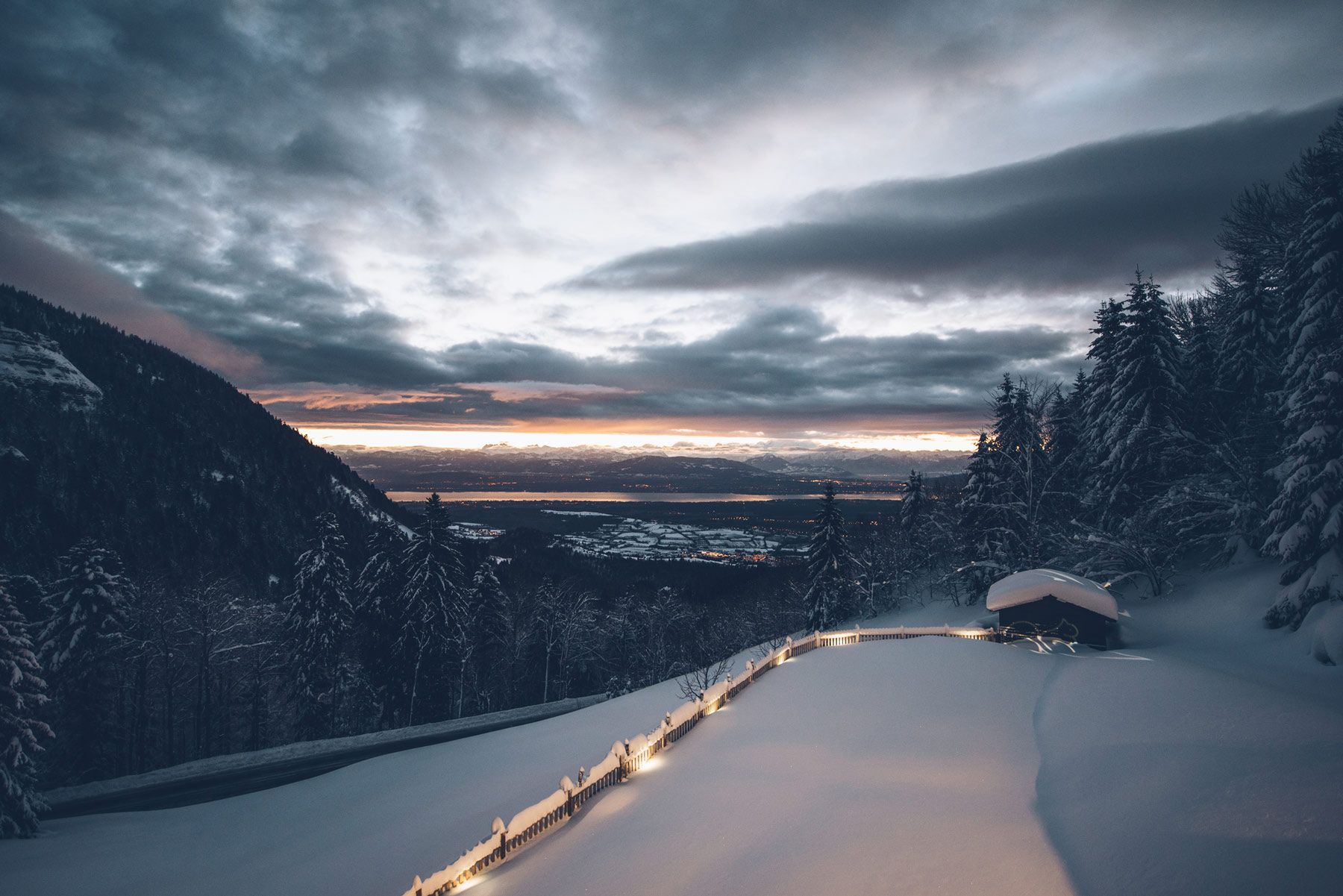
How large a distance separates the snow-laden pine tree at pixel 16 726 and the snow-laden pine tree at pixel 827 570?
39771 mm

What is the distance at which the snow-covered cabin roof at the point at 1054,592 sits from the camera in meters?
22.2

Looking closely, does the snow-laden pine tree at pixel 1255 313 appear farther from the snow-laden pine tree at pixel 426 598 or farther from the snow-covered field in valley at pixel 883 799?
the snow-laden pine tree at pixel 426 598

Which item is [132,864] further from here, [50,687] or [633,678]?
[633,678]

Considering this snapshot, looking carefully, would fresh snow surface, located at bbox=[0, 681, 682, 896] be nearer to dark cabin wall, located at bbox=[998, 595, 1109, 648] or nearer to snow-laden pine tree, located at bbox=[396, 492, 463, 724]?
snow-laden pine tree, located at bbox=[396, 492, 463, 724]

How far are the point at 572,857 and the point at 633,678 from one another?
141ft

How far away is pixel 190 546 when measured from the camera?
7606 centimetres

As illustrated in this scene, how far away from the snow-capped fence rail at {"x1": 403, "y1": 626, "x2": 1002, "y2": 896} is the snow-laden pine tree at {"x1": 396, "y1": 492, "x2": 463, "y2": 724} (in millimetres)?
21670

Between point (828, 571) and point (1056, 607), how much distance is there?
2040cm

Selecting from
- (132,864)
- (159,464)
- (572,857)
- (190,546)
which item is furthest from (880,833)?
(159,464)

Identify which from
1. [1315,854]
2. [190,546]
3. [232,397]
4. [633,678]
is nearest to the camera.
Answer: [1315,854]

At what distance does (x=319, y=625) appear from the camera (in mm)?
31844

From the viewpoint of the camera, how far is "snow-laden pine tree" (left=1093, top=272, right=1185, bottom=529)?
27453 mm

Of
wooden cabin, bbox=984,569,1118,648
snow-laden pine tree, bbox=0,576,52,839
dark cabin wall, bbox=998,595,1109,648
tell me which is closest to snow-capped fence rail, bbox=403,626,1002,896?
wooden cabin, bbox=984,569,1118,648

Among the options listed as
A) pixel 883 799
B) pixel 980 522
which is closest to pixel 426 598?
pixel 883 799
